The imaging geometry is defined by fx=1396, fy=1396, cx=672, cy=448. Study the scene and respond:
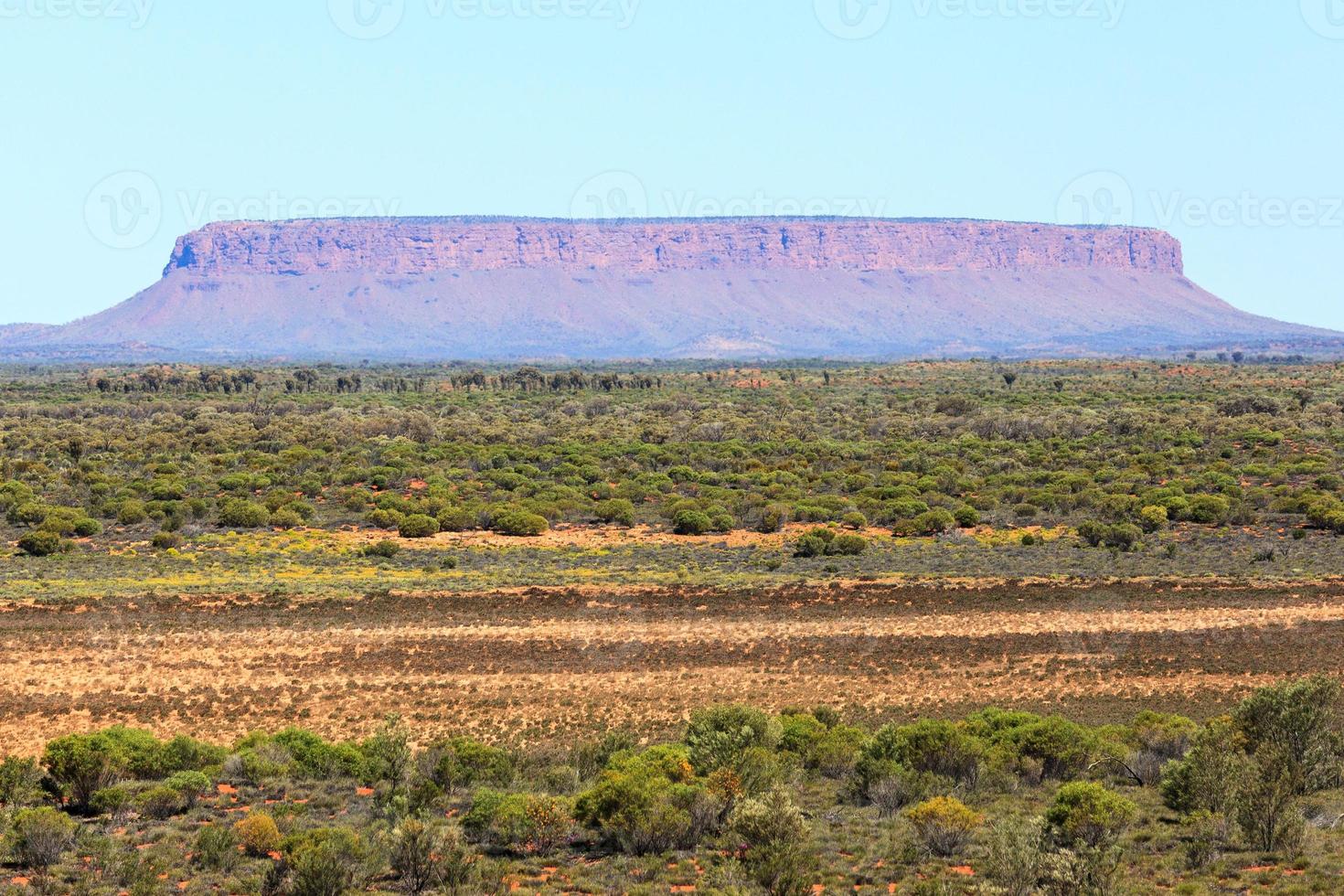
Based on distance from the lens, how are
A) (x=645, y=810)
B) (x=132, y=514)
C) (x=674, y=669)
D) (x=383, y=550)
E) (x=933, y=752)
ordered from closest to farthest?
1. (x=645, y=810)
2. (x=933, y=752)
3. (x=674, y=669)
4. (x=383, y=550)
5. (x=132, y=514)

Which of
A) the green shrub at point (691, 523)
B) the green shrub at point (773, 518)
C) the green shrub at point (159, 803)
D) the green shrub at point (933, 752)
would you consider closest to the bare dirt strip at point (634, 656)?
the green shrub at point (933, 752)

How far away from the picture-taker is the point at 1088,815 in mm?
14328

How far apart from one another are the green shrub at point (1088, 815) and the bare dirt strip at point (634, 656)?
638 cm

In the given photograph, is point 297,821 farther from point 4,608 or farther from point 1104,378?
point 1104,378

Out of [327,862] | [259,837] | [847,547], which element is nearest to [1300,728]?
[327,862]

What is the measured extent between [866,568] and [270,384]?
325 ft

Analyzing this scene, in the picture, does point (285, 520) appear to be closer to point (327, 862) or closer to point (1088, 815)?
Answer: point (327, 862)

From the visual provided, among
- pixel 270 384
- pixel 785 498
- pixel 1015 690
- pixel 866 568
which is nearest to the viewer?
pixel 1015 690

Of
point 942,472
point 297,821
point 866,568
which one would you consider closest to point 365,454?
point 942,472

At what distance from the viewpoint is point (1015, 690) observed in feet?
74.8

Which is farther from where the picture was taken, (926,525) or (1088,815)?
(926,525)

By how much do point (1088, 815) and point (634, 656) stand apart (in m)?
12.1

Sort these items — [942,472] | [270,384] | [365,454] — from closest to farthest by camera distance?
1. [942,472]
2. [365,454]
3. [270,384]

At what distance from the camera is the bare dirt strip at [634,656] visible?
21.6 metres
